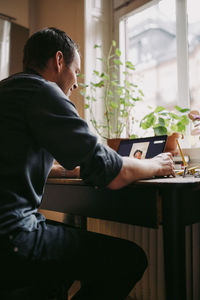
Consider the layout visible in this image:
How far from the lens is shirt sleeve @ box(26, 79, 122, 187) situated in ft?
2.78

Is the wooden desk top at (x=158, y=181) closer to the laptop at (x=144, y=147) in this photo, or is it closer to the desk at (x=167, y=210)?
the desk at (x=167, y=210)

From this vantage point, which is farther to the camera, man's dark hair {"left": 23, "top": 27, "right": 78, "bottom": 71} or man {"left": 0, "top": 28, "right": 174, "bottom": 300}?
man's dark hair {"left": 23, "top": 27, "right": 78, "bottom": 71}

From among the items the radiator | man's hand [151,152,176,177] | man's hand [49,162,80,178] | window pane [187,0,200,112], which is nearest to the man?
man's hand [151,152,176,177]

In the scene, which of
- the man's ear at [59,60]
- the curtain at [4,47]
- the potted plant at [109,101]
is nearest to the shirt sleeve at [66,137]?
the man's ear at [59,60]

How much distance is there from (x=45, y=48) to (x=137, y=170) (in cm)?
55

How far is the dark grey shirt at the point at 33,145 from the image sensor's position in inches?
33.4

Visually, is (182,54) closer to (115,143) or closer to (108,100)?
(108,100)

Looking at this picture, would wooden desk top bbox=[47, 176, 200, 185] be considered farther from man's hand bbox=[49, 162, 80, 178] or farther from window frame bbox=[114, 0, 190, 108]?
window frame bbox=[114, 0, 190, 108]

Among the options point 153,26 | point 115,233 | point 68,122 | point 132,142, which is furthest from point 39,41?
point 153,26

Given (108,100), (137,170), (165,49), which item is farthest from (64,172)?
(165,49)

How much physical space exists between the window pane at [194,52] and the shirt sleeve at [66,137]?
1276 mm

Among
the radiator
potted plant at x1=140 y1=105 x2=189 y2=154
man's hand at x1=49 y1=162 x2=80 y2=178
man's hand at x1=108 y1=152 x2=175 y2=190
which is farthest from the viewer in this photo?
potted plant at x1=140 y1=105 x2=189 y2=154

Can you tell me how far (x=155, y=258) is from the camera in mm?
1701

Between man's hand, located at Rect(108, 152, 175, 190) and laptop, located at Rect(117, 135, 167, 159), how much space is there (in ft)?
0.99
